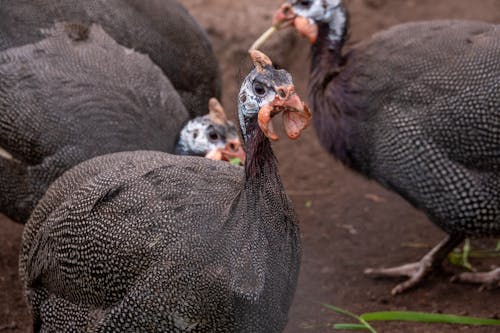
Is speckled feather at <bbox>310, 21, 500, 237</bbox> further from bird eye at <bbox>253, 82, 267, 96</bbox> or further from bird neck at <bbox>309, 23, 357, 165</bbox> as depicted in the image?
bird eye at <bbox>253, 82, 267, 96</bbox>

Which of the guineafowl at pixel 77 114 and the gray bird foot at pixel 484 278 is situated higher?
the guineafowl at pixel 77 114

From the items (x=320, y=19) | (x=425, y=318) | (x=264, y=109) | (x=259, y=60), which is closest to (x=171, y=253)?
(x=264, y=109)

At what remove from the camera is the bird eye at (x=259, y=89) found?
301 cm

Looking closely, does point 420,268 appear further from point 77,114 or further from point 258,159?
point 77,114

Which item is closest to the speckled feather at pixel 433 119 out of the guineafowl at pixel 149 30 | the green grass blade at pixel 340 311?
the green grass blade at pixel 340 311

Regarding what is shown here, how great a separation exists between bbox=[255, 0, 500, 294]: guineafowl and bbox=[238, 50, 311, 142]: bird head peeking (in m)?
1.20

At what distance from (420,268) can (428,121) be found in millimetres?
824

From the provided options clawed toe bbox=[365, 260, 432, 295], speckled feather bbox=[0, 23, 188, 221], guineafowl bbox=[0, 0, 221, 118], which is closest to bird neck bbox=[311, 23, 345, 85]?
guineafowl bbox=[0, 0, 221, 118]

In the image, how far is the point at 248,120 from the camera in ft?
10.1

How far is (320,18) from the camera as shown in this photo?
15.9 feet

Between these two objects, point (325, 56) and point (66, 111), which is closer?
point (66, 111)

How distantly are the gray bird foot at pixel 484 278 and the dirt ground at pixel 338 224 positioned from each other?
0.04 meters

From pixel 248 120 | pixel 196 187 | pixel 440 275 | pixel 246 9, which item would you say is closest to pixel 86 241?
pixel 196 187

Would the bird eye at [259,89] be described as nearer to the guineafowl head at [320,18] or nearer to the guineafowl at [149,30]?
the guineafowl at [149,30]
